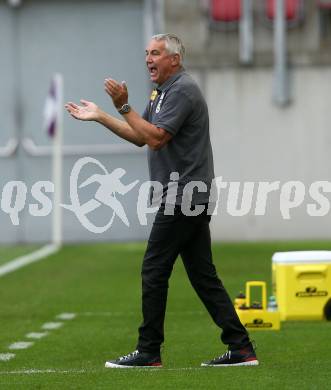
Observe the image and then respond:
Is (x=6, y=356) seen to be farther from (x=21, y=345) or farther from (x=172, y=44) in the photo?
(x=172, y=44)

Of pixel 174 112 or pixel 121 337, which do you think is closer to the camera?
pixel 174 112

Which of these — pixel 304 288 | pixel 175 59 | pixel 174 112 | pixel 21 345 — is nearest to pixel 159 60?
pixel 175 59

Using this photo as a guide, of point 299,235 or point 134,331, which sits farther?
point 299,235

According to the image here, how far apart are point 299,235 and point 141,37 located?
5238 millimetres

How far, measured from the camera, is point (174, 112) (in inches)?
371

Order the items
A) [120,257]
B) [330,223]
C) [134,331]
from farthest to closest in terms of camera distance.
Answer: [330,223], [120,257], [134,331]

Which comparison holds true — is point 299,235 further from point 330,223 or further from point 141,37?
point 141,37

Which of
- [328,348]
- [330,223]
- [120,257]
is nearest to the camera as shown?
[328,348]

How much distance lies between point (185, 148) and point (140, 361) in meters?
1.40

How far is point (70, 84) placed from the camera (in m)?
31.7

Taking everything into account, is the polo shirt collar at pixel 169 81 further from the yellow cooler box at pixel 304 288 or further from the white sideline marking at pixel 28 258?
the white sideline marking at pixel 28 258

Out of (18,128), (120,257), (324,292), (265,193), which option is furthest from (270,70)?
(324,292)

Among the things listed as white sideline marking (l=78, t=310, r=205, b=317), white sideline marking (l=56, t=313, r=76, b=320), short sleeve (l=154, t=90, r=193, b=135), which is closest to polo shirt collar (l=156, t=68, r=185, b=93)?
short sleeve (l=154, t=90, r=193, b=135)

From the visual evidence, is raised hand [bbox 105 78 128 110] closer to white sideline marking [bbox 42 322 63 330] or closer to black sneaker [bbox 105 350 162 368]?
black sneaker [bbox 105 350 162 368]
